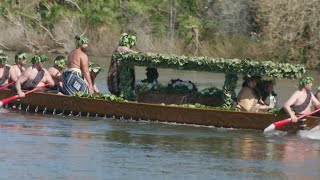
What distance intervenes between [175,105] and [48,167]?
6314 mm

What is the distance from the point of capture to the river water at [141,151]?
17641 millimetres

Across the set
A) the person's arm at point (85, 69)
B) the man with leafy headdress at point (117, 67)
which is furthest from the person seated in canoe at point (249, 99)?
the person's arm at point (85, 69)

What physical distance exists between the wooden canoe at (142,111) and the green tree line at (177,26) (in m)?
24.0

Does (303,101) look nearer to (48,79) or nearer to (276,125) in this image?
(276,125)

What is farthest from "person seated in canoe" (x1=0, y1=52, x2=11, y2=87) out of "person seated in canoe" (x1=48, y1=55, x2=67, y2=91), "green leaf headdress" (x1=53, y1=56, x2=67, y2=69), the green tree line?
the green tree line

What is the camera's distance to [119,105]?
24.1 meters

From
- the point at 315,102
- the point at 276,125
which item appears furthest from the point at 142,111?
the point at 315,102

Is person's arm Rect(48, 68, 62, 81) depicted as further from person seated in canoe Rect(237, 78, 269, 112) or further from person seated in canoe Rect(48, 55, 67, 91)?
person seated in canoe Rect(237, 78, 269, 112)

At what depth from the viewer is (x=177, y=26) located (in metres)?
58.6

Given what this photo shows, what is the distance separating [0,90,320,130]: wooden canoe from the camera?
22.5 m

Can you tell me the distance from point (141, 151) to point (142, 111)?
12.8 ft

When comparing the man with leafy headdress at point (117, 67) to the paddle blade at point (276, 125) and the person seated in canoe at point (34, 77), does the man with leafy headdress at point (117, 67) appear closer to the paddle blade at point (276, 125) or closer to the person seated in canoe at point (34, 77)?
the person seated in canoe at point (34, 77)

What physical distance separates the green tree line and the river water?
81.7 feet

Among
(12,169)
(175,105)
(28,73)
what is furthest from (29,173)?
(28,73)
